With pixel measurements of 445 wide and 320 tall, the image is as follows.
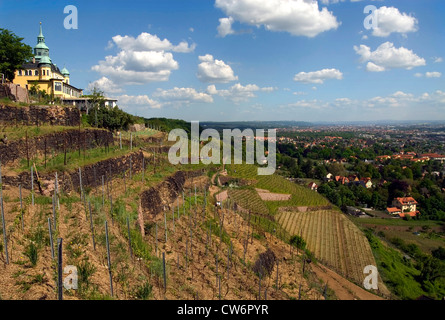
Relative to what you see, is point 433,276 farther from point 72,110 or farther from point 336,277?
point 72,110

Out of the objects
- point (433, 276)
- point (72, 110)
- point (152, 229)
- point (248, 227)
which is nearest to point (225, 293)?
point (152, 229)

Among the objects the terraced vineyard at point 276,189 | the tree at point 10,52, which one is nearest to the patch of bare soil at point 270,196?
the terraced vineyard at point 276,189

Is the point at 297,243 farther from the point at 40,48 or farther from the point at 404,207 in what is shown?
the point at 404,207

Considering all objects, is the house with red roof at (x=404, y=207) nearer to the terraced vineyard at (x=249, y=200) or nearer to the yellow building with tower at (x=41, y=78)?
the terraced vineyard at (x=249, y=200)

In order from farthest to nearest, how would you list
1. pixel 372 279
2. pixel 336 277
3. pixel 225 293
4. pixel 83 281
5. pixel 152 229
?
pixel 372 279, pixel 336 277, pixel 152 229, pixel 225 293, pixel 83 281

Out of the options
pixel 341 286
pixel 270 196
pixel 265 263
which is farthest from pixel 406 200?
pixel 265 263

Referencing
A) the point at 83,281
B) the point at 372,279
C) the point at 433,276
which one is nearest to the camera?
the point at 83,281
